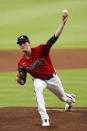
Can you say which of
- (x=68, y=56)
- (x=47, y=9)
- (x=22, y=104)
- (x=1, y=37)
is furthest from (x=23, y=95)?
(x=47, y=9)

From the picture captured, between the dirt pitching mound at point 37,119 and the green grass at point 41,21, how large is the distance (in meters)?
10.3

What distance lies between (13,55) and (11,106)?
746 centimetres

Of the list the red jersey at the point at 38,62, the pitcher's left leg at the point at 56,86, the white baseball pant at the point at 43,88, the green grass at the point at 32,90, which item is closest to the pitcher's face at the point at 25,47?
the red jersey at the point at 38,62

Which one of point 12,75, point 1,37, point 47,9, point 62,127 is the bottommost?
point 62,127

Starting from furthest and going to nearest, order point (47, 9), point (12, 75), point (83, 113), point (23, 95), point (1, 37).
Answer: point (47, 9) < point (1, 37) < point (12, 75) < point (23, 95) < point (83, 113)

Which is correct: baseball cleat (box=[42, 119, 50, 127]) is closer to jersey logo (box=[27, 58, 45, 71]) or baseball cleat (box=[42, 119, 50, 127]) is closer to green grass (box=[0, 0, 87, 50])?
jersey logo (box=[27, 58, 45, 71])

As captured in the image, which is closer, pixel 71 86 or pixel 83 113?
pixel 83 113

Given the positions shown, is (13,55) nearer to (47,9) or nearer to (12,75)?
(12,75)

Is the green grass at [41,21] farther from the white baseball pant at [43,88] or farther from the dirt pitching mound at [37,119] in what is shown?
the white baseball pant at [43,88]

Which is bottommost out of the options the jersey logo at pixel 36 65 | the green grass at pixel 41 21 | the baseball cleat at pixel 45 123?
the baseball cleat at pixel 45 123

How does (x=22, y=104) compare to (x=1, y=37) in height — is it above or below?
below

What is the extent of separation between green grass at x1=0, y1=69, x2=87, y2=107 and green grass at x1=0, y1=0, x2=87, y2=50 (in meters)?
5.33

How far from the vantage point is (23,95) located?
40.0ft

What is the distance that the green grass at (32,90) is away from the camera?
37.2 ft
